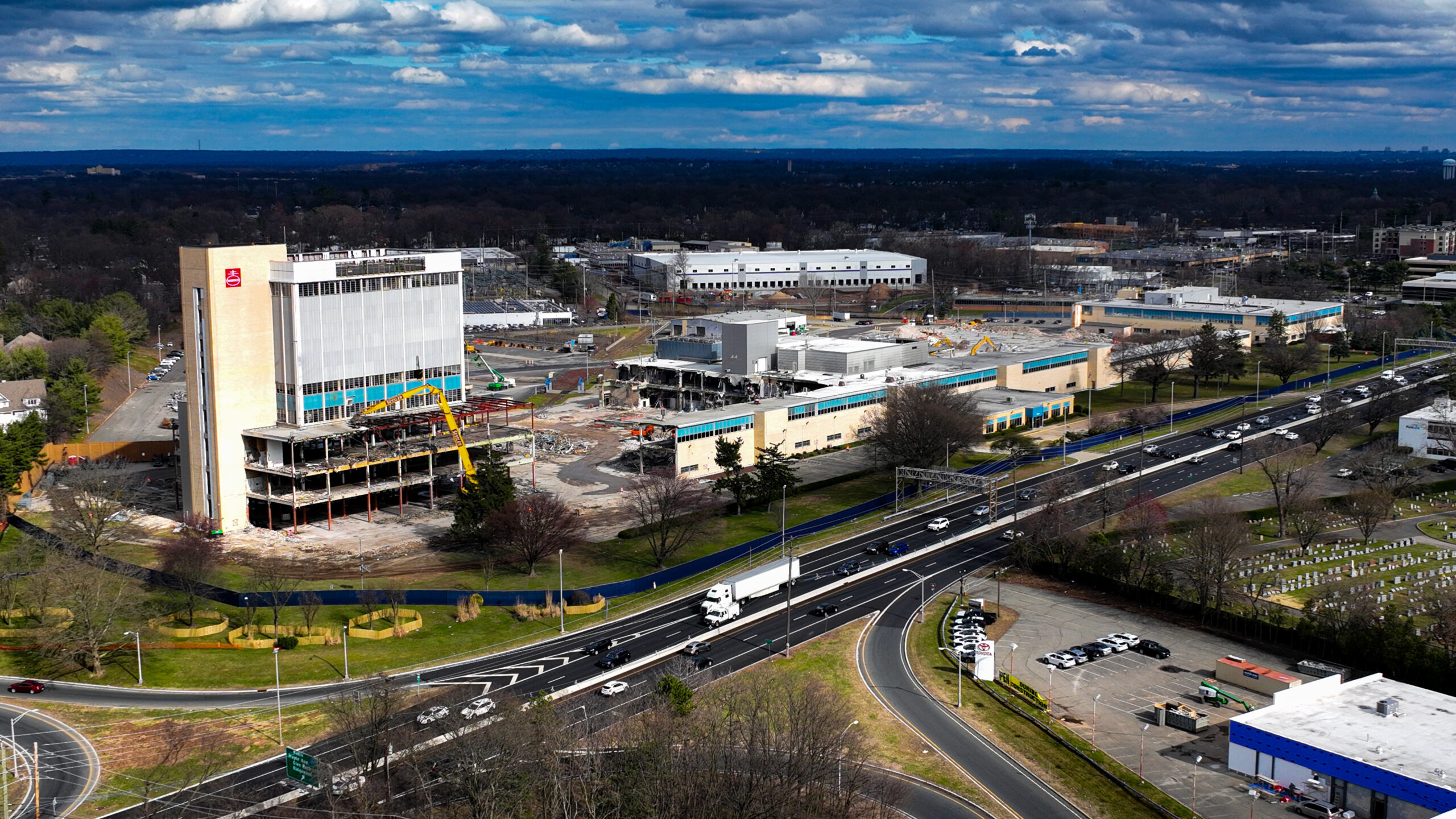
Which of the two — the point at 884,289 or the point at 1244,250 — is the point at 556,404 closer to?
the point at 884,289

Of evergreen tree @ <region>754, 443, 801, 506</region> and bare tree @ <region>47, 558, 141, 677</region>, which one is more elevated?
evergreen tree @ <region>754, 443, 801, 506</region>

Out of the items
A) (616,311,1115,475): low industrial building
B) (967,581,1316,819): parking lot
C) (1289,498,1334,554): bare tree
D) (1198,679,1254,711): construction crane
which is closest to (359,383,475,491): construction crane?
(616,311,1115,475): low industrial building

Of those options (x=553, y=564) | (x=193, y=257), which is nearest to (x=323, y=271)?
(x=193, y=257)

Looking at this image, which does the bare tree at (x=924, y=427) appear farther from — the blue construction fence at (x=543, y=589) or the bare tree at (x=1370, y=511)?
the bare tree at (x=1370, y=511)

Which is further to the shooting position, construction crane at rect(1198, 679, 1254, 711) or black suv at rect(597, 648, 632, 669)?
black suv at rect(597, 648, 632, 669)

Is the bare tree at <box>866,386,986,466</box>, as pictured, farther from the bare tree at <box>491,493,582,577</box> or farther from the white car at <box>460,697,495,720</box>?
the white car at <box>460,697,495,720</box>

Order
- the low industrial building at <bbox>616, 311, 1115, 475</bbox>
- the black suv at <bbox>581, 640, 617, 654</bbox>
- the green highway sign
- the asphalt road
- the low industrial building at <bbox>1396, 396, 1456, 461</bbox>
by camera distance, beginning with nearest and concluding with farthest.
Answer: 1. the green highway sign
2. the asphalt road
3. the black suv at <bbox>581, 640, 617, 654</bbox>
4. the low industrial building at <bbox>1396, 396, 1456, 461</bbox>
5. the low industrial building at <bbox>616, 311, 1115, 475</bbox>
